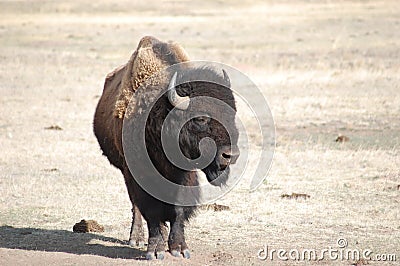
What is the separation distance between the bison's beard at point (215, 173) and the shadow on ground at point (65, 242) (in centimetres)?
117

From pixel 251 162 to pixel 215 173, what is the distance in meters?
5.86

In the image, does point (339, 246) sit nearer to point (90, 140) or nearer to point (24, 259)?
point (24, 259)

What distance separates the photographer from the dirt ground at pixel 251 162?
8.73 m

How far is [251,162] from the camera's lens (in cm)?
1326

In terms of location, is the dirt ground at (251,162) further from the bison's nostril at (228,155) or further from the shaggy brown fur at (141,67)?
the shaggy brown fur at (141,67)

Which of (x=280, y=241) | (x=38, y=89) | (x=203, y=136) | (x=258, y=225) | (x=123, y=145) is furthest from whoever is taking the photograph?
(x=38, y=89)

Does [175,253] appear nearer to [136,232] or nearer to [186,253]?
[186,253]

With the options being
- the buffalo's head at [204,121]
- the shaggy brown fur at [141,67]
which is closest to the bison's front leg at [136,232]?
the shaggy brown fur at [141,67]

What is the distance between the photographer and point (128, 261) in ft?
25.1

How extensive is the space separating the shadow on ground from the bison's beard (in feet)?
3.84

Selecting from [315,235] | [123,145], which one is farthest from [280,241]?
[123,145]

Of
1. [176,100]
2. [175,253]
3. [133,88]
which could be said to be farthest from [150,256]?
[133,88]

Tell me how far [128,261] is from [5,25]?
3441 centimetres

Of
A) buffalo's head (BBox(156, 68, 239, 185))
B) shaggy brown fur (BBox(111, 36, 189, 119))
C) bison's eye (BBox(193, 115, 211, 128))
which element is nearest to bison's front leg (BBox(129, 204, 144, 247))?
shaggy brown fur (BBox(111, 36, 189, 119))
